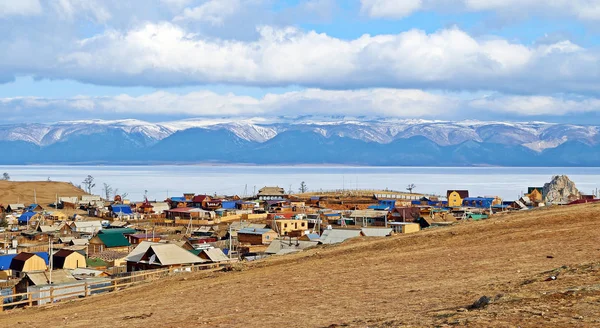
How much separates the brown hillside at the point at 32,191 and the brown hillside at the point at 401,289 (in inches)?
4214

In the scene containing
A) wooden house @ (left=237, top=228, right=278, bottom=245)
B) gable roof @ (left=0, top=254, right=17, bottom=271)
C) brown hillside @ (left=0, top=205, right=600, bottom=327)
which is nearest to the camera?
brown hillside @ (left=0, top=205, right=600, bottom=327)

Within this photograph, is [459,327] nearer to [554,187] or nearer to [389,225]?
[389,225]

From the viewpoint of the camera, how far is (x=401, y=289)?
818 inches

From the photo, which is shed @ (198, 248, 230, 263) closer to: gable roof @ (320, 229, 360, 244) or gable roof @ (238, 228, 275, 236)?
gable roof @ (320, 229, 360, 244)

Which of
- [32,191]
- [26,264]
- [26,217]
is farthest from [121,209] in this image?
[26,264]

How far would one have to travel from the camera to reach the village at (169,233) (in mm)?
39438

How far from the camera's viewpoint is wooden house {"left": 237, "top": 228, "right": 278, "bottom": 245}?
216ft

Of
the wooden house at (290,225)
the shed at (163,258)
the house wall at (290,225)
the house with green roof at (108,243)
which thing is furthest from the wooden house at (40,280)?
the house wall at (290,225)

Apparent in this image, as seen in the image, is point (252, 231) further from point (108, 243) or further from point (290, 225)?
point (108, 243)

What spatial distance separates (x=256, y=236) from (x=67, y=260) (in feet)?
64.8

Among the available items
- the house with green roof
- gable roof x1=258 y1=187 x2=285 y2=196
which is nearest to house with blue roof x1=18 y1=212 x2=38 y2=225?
the house with green roof

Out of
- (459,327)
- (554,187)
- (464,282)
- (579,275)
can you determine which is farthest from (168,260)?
(554,187)

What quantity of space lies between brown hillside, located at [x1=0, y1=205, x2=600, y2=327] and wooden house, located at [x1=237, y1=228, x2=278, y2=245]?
32.2m

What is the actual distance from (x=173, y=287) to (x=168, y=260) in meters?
15.4
